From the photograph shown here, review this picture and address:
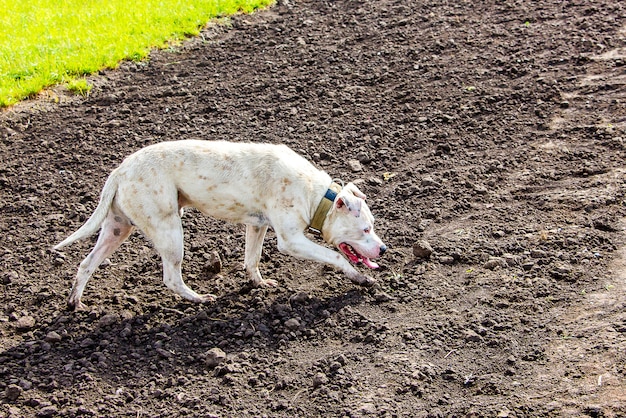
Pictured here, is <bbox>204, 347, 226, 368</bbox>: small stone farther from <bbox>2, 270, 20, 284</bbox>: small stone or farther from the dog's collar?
<bbox>2, 270, 20, 284</bbox>: small stone

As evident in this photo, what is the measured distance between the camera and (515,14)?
1252cm

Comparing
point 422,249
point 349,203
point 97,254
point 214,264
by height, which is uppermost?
point 349,203

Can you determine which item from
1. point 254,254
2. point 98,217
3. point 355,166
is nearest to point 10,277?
point 98,217

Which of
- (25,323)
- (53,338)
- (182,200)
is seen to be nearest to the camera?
(53,338)

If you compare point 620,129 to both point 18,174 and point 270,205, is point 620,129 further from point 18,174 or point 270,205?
point 18,174

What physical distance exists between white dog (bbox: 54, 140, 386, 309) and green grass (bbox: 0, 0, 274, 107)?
4814 mm

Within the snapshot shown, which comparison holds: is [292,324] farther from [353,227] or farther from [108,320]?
[108,320]

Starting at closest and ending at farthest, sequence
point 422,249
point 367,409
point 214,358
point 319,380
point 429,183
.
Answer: point 367,409 → point 319,380 → point 214,358 → point 422,249 → point 429,183

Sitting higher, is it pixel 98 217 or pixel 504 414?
pixel 98 217

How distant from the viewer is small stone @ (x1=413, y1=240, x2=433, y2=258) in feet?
24.5

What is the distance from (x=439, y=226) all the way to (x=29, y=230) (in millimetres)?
4071

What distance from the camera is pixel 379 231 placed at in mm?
8008

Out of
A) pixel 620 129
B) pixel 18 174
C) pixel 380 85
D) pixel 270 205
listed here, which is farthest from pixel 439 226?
pixel 18 174

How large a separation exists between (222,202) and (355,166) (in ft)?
7.96
